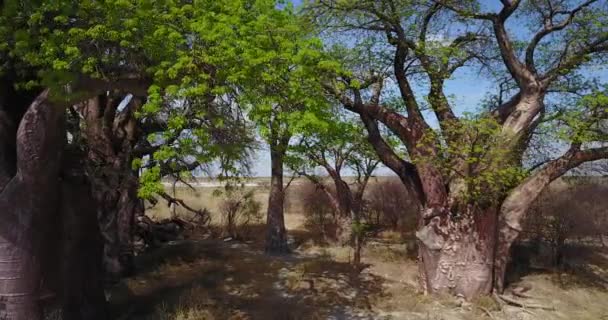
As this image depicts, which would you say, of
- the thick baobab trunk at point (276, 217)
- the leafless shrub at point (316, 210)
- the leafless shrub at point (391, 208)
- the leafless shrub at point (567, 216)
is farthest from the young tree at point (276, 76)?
the leafless shrub at point (391, 208)

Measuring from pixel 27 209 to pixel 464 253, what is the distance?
8490 mm

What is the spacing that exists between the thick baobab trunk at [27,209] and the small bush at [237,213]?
39.2 ft

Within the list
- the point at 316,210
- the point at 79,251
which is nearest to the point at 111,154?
the point at 79,251

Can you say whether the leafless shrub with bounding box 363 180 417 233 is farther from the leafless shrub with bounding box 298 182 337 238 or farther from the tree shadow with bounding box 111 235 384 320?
the tree shadow with bounding box 111 235 384 320

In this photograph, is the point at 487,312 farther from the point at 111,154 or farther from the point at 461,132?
the point at 111,154

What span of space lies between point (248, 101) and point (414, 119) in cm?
560

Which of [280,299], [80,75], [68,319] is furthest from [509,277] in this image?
[80,75]

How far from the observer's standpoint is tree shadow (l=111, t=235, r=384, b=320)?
912 centimetres

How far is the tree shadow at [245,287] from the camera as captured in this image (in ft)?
29.9

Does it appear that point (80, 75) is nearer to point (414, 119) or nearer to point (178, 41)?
point (178, 41)

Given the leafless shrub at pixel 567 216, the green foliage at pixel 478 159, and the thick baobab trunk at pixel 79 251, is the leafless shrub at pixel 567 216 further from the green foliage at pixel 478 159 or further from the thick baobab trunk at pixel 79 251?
A: the thick baobab trunk at pixel 79 251

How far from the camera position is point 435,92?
35.3 feet

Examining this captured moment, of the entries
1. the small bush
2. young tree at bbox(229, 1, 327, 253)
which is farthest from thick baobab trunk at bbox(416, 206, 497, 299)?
the small bush

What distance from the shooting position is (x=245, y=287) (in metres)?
11.3
